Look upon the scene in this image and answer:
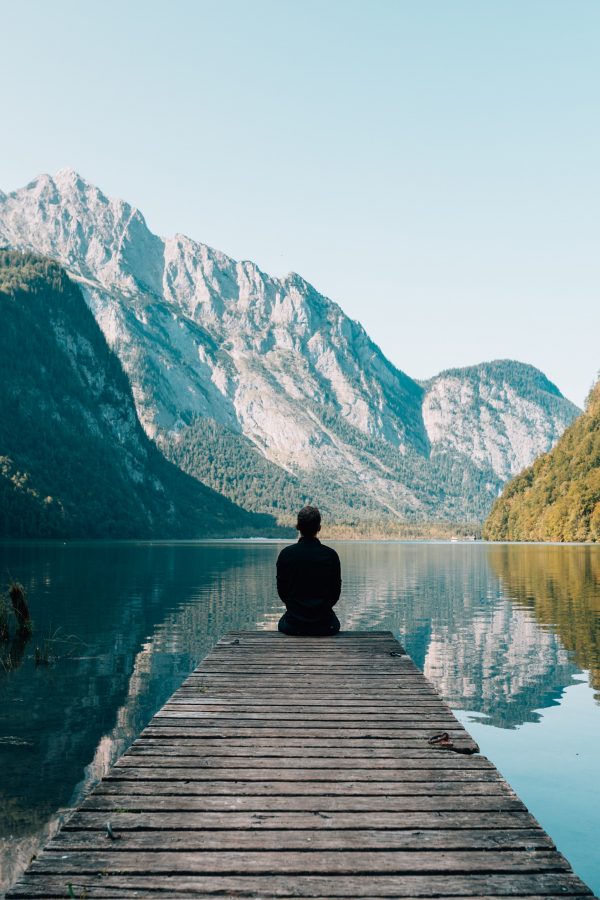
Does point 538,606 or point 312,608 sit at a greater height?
point 312,608

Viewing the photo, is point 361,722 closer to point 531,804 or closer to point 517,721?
point 531,804

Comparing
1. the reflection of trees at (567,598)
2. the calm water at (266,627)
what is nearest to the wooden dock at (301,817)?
the calm water at (266,627)

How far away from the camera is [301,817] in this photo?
8.36m

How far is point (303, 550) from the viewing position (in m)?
17.8

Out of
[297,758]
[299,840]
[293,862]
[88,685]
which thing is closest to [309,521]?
[297,758]

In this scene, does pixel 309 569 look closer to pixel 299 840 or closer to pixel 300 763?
pixel 300 763

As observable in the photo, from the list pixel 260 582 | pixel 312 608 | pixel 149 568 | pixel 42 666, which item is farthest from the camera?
pixel 149 568

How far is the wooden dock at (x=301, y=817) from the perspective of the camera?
6918 millimetres

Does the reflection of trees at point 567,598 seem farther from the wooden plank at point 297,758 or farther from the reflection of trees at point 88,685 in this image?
the wooden plank at point 297,758

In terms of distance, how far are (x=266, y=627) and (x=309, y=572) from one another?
75.9ft

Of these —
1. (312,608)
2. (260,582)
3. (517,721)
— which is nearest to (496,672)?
(517,721)

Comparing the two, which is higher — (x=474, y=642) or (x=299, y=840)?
(x=299, y=840)

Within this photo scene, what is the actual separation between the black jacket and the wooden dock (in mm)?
4100

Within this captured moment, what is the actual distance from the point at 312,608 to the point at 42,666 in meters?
13.7
